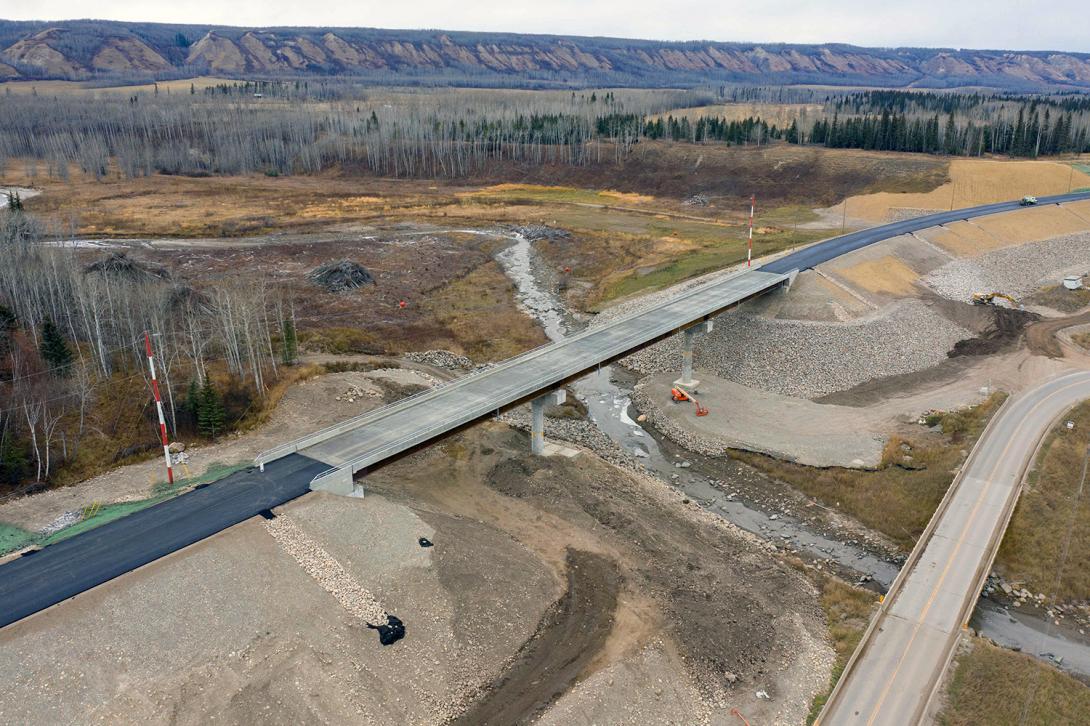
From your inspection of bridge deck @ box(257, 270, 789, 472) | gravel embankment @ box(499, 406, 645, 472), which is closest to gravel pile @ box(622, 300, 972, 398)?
bridge deck @ box(257, 270, 789, 472)

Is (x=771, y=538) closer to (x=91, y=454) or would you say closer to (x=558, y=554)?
(x=558, y=554)

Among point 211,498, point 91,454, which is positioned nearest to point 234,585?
point 211,498

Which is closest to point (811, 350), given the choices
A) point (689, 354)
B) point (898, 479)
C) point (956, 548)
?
point (689, 354)

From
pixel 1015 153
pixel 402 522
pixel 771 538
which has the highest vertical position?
pixel 1015 153

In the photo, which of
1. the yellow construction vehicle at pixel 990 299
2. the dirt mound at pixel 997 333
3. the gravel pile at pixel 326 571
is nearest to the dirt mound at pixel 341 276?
the gravel pile at pixel 326 571

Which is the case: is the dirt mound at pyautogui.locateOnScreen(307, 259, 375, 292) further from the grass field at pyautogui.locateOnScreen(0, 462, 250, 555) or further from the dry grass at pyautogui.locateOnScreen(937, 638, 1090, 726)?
the dry grass at pyautogui.locateOnScreen(937, 638, 1090, 726)

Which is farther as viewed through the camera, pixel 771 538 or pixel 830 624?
pixel 771 538
